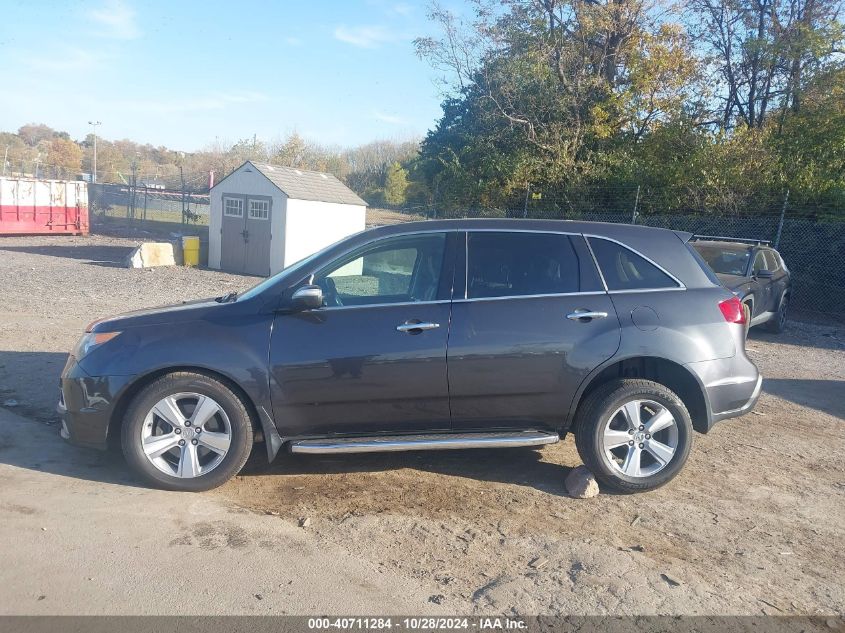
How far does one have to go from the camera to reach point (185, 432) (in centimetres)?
468

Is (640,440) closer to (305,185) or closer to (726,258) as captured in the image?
(726,258)

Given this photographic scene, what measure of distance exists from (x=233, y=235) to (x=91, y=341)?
16424mm

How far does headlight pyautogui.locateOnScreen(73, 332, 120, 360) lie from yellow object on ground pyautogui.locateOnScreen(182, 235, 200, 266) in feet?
55.8

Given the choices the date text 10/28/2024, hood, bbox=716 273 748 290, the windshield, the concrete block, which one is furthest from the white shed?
the date text 10/28/2024

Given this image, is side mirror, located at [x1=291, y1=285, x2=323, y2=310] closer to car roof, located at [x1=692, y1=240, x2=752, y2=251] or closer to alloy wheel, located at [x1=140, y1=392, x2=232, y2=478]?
alloy wheel, located at [x1=140, y1=392, x2=232, y2=478]

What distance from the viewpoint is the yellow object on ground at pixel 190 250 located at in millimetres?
21172

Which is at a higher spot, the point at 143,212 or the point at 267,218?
the point at 267,218

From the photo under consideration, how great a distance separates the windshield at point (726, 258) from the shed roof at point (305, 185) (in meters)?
11.9

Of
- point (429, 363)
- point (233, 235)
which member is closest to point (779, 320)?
point (429, 363)

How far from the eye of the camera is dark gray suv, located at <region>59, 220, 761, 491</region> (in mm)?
4652

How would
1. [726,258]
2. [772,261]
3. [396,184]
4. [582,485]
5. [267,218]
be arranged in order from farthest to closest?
[396,184], [267,218], [772,261], [726,258], [582,485]

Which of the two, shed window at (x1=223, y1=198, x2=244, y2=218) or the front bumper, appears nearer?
the front bumper

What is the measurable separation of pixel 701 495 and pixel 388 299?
2549mm

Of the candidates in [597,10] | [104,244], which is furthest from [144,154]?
[597,10]
